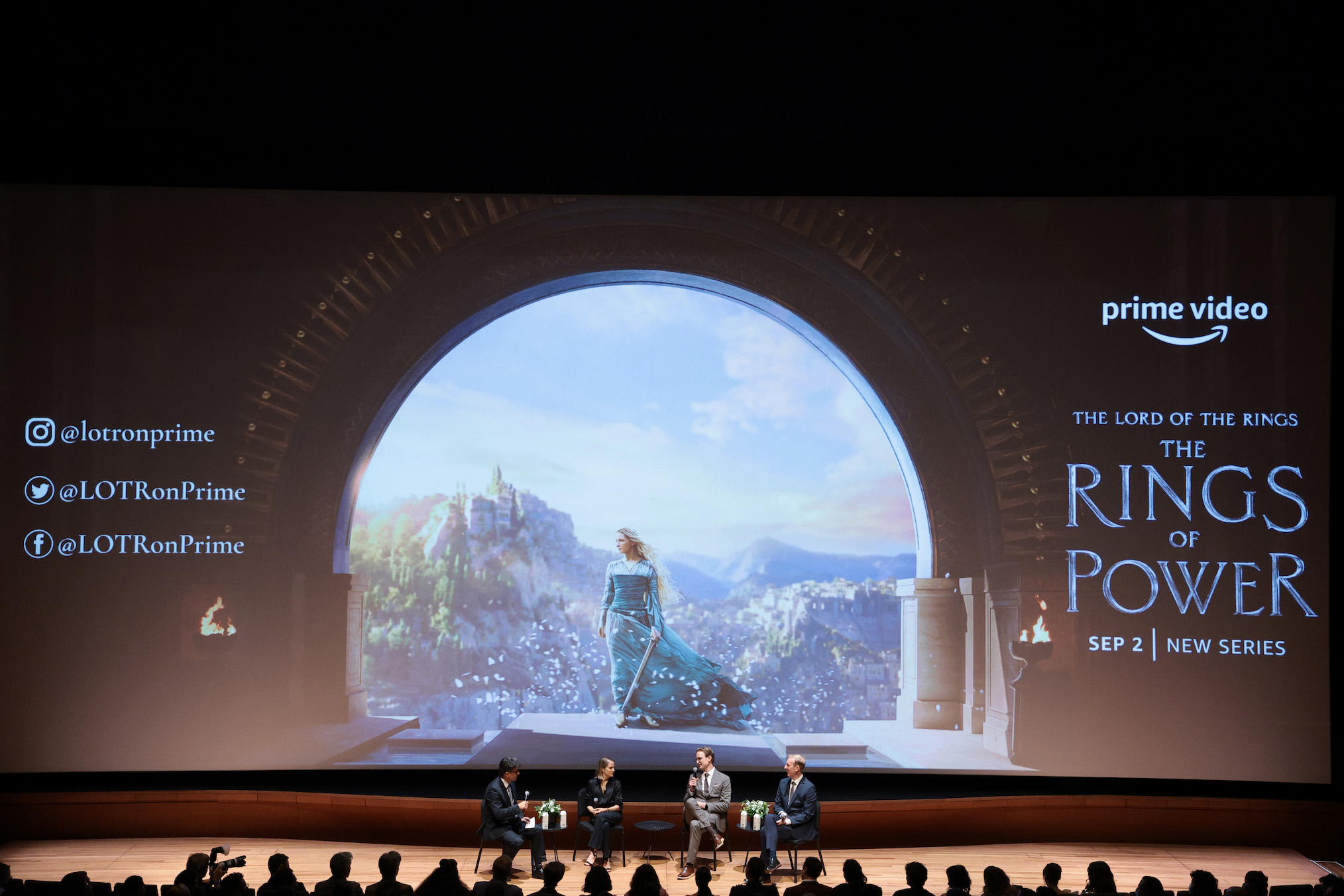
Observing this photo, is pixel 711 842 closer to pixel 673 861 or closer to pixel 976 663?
pixel 673 861

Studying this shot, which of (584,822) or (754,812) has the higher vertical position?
(754,812)

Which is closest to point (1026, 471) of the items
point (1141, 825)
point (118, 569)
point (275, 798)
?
point (1141, 825)

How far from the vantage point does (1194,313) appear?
20.1ft

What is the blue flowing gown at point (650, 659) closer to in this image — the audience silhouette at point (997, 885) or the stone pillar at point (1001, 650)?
the stone pillar at point (1001, 650)

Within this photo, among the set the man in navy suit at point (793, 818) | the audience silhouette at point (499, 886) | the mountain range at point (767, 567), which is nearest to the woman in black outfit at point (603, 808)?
the man in navy suit at point (793, 818)

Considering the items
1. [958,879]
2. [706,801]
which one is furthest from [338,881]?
[706,801]

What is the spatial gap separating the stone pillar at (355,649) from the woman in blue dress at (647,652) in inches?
65.7

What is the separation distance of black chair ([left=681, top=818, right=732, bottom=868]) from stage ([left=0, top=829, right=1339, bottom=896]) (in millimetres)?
66

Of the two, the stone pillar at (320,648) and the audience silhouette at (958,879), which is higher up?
the stone pillar at (320,648)

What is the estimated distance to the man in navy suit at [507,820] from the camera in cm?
551

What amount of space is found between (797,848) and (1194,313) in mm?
4351

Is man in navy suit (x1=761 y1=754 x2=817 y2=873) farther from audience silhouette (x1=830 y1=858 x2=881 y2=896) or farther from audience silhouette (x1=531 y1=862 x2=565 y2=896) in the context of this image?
audience silhouette (x1=531 y1=862 x2=565 y2=896)

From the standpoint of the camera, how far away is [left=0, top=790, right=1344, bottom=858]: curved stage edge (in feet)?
19.6

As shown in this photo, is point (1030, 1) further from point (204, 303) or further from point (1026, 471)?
point (204, 303)
